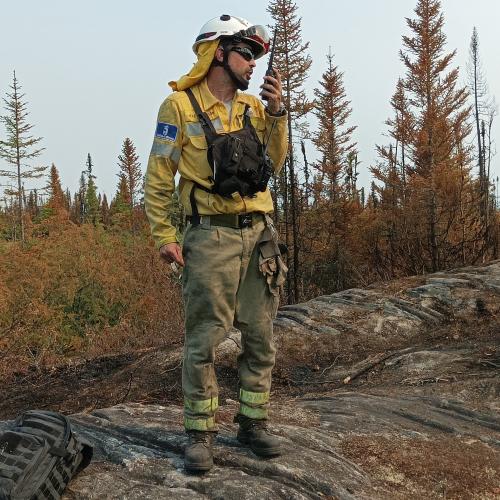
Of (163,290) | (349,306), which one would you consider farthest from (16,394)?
(163,290)

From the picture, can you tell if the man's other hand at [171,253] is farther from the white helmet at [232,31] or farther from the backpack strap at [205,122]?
the white helmet at [232,31]

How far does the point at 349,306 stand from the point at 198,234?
5.49 metres

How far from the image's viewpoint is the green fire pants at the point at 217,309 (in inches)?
116

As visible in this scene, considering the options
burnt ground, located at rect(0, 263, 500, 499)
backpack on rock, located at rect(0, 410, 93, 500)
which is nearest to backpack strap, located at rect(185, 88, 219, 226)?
backpack on rock, located at rect(0, 410, 93, 500)

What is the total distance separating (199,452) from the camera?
2881 millimetres

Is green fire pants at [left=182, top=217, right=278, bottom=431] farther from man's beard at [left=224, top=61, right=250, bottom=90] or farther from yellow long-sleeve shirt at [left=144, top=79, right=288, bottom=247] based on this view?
man's beard at [left=224, top=61, right=250, bottom=90]

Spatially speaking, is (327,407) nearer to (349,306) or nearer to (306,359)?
(306,359)

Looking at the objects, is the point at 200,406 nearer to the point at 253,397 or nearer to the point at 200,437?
the point at 200,437

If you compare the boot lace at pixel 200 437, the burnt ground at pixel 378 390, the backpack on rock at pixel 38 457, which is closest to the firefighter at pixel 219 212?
the boot lace at pixel 200 437

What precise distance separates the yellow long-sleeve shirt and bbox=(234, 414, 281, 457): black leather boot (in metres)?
1.14

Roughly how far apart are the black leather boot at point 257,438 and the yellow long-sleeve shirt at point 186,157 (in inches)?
45.0

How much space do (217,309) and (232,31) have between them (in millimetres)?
1491

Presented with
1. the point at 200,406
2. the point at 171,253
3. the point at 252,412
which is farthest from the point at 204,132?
the point at 252,412

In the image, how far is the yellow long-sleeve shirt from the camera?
2.97 metres
